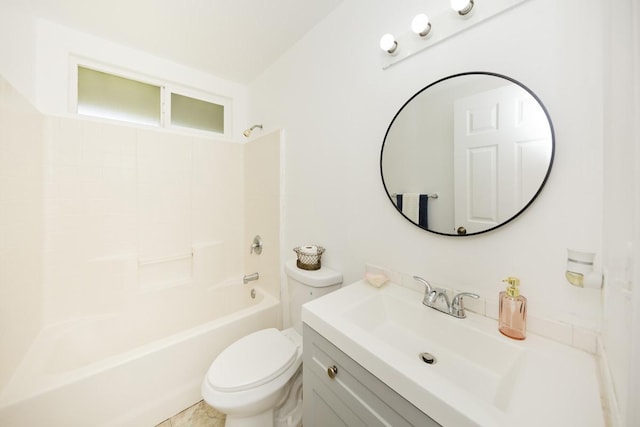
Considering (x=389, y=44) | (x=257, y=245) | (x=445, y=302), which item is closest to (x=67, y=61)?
(x=257, y=245)

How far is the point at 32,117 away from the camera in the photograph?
141 cm

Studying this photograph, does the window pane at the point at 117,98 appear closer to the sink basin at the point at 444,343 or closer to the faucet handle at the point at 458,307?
the sink basin at the point at 444,343

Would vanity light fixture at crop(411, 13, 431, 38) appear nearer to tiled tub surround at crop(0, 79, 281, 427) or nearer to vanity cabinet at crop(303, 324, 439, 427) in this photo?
tiled tub surround at crop(0, 79, 281, 427)

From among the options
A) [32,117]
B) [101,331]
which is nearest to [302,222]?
[101,331]

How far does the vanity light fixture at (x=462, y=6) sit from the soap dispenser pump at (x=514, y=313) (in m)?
1.02

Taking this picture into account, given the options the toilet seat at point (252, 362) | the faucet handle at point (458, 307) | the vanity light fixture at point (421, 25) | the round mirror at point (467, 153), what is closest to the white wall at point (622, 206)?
the round mirror at point (467, 153)

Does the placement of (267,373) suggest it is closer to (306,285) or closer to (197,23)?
(306,285)

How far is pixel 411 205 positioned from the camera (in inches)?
43.2

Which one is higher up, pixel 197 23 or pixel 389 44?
pixel 197 23

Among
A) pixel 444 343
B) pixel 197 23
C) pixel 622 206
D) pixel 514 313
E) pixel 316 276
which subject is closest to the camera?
pixel 622 206

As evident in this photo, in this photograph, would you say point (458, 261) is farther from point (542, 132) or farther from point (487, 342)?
point (542, 132)

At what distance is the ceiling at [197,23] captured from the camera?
1386 mm

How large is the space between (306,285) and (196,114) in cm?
202

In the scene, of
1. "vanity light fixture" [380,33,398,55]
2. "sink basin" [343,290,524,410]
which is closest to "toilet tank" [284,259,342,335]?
"sink basin" [343,290,524,410]
